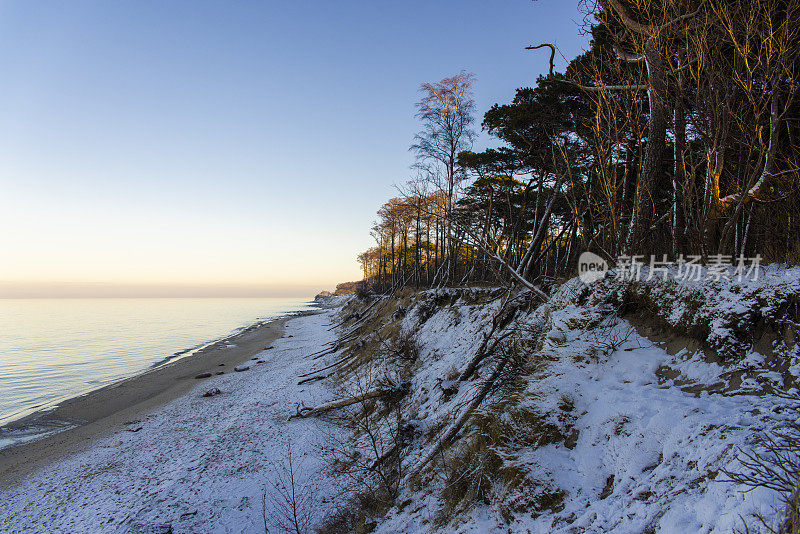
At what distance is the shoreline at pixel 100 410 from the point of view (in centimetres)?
916

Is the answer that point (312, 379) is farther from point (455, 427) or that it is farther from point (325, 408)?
point (455, 427)

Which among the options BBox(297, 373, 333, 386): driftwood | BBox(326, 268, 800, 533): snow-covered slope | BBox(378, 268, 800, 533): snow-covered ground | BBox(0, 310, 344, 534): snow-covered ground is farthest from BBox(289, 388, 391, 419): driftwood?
BBox(378, 268, 800, 533): snow-covered ground

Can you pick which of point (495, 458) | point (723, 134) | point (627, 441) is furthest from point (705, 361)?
point (723, 134)

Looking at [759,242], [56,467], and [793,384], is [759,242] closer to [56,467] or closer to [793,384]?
[793,384]

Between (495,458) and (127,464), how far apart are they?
8757mm

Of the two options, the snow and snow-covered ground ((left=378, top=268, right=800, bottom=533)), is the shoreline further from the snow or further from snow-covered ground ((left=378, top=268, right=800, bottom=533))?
snow-covered ground ((left=378, top=268, right=800, bottom=533))

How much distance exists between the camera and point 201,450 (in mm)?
8086

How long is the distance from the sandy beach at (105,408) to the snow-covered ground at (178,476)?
2.93ft

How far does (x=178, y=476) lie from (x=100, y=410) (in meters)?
9.37

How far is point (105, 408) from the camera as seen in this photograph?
13.2 meters

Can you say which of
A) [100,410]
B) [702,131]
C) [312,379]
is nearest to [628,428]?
[702,131]

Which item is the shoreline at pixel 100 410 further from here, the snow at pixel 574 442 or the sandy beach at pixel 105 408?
the snow at pixel 574 442

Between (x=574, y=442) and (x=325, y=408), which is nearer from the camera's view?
(x=574, y=442)

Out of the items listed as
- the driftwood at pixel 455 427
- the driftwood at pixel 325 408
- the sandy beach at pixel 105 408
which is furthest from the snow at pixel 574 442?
the sandy beach at pixel 105 408
